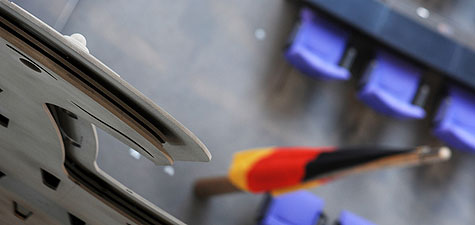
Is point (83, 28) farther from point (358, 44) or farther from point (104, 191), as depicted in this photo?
point (358, 44)

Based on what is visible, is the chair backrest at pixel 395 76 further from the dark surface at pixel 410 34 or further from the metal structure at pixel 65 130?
the metal structure at pixel 65 130

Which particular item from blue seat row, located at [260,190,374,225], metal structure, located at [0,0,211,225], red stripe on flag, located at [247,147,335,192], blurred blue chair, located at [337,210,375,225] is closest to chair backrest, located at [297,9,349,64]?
blue seat row, located at [260,190,374,225]

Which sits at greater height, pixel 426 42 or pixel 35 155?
pixel 426 42

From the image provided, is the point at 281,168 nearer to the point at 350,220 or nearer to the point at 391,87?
the point at 350,220

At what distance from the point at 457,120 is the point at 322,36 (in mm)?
1980

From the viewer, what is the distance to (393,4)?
7.14m

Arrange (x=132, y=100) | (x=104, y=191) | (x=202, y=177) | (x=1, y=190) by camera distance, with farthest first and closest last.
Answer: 1. (x=202, y=177)
2. (x=1, y=190)
3. (x=104, y=191)
4. (x=132, y=100)

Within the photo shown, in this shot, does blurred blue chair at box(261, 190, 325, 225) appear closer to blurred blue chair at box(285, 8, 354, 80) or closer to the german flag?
the german flag

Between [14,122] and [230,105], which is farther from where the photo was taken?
[230,105]

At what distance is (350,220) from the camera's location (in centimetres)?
650

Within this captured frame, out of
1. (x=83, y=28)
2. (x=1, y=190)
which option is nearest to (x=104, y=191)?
(x=1, y=190)

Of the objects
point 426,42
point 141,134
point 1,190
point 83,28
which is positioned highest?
point 426,42

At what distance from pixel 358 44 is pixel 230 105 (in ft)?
6.50

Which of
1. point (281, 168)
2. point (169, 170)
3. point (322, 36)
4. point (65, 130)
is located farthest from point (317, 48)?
point (65, 130)
